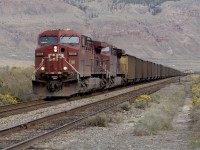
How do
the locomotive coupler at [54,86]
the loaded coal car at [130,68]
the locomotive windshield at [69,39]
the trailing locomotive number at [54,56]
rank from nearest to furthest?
1. the locomotive coupler at [54,86]
2. the trailing locomotive number at [54,56]
3. the locomotive windshield at [69,39]
4. the loaded coal car at [130,68]

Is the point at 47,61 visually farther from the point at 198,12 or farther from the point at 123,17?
the point at 198,12

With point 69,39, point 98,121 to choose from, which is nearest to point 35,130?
Answer: point 98,121

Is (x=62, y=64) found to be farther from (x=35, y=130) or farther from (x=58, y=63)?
(x=35, y=130)

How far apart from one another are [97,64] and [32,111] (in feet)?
41.1

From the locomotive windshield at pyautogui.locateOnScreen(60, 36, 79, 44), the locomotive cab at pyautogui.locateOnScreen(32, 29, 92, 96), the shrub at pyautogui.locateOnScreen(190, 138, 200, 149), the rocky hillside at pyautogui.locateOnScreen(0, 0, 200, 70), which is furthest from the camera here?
the rocky hillside at pyautogui.locateOnScreen(0, 0, 200, 70)

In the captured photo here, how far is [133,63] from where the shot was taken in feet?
156

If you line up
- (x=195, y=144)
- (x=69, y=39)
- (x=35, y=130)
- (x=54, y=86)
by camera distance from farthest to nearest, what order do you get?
1. (x=69, y=39)
2. (x=54, y=86)
3. (x=35, y=130)
4. (x=195, y=144)

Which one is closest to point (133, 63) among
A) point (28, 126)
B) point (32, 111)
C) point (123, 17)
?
point (32, 111)

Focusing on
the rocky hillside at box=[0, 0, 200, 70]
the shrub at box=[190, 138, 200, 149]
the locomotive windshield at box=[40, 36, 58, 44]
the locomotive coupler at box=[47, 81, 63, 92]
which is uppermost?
the rocky hillside at box=[0, 0, 200, 70]

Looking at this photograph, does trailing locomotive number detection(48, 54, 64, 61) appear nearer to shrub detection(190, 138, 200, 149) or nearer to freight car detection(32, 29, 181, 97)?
freight car detection(32, 29, 181, 97)

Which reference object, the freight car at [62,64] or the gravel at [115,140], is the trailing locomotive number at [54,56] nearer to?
the freight car at [62,64]

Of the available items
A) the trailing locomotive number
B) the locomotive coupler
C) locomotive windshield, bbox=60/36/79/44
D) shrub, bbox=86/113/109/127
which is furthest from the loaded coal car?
shrub, bbox=86/113/109/127

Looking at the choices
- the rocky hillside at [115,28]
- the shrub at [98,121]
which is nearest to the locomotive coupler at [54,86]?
the shrub at [98,121]

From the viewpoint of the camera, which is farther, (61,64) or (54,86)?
(61,64)
